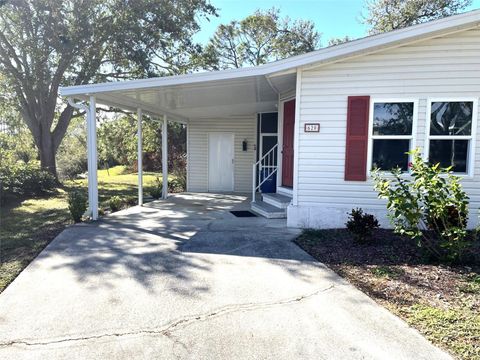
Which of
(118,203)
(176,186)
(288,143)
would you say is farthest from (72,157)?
(288,143)

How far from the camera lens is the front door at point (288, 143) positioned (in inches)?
315

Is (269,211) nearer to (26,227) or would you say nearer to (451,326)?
(451,326)

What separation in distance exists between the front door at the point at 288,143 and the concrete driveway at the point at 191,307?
2.89 meters

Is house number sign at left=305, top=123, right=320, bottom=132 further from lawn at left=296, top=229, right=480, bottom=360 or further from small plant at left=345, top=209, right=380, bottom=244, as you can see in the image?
lawn at left=296, top=229, right=480, bottom=360

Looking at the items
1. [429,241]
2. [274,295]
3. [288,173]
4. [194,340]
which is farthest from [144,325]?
[288,173]

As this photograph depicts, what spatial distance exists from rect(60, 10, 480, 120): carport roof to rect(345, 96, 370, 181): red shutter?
2.76 feet

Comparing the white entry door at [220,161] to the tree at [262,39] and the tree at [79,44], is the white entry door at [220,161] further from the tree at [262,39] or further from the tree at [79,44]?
the tree at [262,39]

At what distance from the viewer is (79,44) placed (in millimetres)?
11492

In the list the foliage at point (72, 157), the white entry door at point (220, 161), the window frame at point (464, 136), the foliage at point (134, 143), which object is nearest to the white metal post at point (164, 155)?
the white entry door at point (220, 161)

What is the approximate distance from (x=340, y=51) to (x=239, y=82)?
191 centimetres

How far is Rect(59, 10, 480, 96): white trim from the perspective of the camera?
5.37m

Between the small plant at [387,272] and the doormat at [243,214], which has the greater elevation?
the doormat at [243,214]

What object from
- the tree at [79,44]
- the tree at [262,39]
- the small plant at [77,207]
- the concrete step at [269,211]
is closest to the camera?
the small plant at [77,207]

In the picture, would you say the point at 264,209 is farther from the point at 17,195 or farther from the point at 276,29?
the point at 276,29
